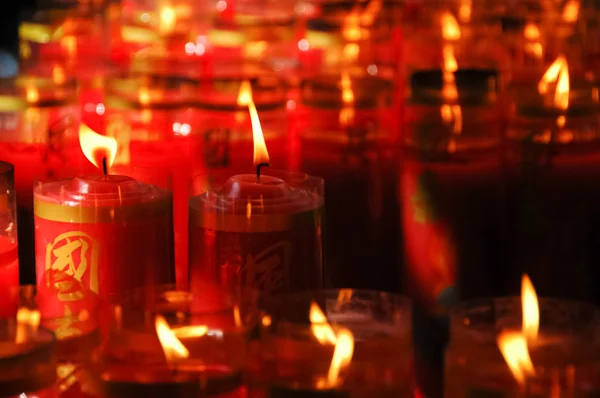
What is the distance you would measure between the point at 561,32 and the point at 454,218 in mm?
449

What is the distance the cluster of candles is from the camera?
2.13 feet

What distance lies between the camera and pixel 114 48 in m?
1.63

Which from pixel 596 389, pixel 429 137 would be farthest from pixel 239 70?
pixel 596 389

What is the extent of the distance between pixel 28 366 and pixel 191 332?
0.11 m

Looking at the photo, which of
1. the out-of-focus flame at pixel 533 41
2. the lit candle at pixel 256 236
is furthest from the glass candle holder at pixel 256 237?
the out-of-focus flame at pixel 533 41

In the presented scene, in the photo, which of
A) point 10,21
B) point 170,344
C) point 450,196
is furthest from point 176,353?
point 10,21

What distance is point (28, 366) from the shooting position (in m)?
0.64

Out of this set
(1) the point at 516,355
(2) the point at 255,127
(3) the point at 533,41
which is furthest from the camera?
(3) the point at 533,41

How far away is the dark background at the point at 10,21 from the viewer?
216cm

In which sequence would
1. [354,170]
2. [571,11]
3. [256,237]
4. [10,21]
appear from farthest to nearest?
[10,21], [571,11], [354,170], [256,237]

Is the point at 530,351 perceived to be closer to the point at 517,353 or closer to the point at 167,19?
the point at 517,353

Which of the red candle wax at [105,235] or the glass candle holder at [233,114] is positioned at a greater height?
the glass candle holder at [233,114]

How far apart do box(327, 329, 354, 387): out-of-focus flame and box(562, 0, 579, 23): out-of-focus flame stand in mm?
857

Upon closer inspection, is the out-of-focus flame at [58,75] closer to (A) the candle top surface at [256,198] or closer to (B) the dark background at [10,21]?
(A) the candle top surface at [256,198]
